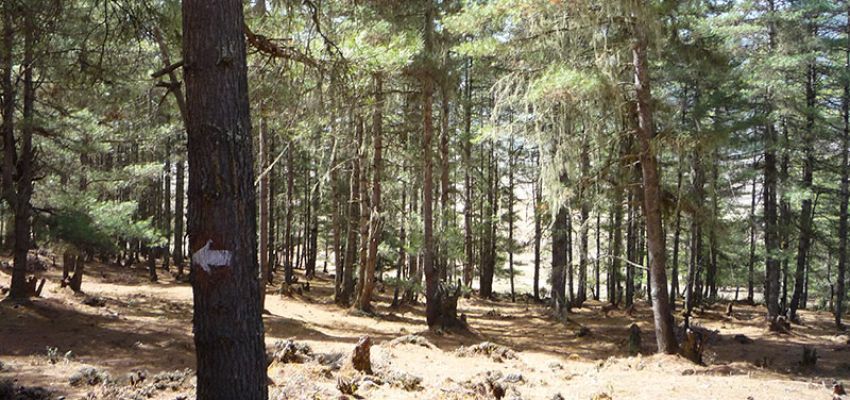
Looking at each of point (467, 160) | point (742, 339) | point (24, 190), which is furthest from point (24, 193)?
point (742, 339)

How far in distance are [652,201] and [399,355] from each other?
213 inches

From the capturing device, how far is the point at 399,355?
32.9ft

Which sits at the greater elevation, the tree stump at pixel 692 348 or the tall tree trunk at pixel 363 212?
the tall tree trunk at pixel 363 212

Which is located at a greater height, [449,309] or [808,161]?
[808,161]

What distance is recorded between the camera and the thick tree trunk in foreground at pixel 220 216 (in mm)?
3236

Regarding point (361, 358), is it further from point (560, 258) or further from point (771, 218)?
point (771, 218)

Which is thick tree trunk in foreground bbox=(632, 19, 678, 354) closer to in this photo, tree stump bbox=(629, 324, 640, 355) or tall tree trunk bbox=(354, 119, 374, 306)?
tree stump bbox=(629, 324, 640, 355)

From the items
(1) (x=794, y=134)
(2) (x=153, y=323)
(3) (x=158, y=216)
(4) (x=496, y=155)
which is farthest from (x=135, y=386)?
(3) (x=158, y=216)

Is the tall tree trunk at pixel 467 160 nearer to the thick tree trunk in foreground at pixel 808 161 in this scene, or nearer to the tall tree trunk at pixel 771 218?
the tall tree trunk at pixel 771 218

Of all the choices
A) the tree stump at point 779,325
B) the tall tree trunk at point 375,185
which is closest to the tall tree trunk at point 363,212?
the tall tree trunk at point 375,185

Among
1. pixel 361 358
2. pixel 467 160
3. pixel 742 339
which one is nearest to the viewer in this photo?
pixel 361 358

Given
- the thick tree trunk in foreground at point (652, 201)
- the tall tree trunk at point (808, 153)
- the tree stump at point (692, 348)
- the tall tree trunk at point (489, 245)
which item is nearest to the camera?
the thick tree trunk in foreground at point (652, 201)

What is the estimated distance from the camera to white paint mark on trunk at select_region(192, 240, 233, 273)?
3240 mm

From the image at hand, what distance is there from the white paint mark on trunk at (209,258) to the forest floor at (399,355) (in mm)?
2900
